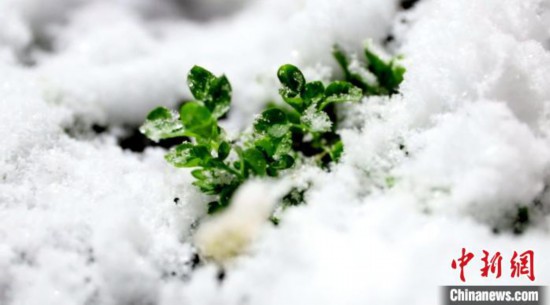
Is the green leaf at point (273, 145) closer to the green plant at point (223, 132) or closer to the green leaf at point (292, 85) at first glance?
the green plant at point (223, 132)

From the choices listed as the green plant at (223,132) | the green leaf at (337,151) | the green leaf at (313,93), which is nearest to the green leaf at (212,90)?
the green plant at (223,132)

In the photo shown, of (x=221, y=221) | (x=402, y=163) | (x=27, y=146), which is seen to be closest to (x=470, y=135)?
(x=402, y=163)

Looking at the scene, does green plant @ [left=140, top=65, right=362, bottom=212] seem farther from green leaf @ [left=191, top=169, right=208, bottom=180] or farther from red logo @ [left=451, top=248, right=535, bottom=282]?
red logo @ [left=451, top=248, right=535, bottom=282]

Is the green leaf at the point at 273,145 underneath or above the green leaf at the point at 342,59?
underneath

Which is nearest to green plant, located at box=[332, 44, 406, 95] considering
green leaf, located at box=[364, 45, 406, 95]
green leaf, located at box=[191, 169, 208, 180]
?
green leaf, located at box=[364, 45, 406, 95]

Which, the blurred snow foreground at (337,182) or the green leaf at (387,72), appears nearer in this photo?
the blurred snow foreground at (337,182)

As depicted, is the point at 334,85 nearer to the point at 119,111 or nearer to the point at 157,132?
the point at 157,132
